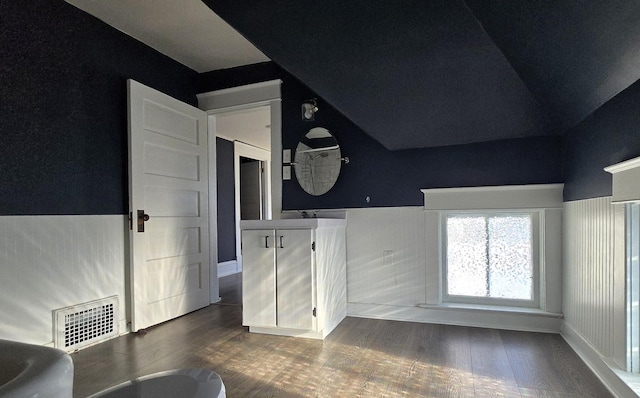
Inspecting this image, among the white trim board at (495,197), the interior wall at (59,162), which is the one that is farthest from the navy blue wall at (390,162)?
the interior wall at (59,162)

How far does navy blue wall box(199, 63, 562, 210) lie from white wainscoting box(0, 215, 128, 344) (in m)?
1.48

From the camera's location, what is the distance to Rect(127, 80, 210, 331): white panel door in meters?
2.78

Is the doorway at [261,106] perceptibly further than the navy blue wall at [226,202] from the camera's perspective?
No

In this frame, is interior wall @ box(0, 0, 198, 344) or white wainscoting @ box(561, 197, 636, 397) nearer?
white wainscoting @ box(561, 197, 636, 397)

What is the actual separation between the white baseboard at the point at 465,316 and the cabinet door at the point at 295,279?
28.4 inches

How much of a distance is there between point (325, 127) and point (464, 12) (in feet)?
6.18

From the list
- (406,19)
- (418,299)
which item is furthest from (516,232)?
(406,19)

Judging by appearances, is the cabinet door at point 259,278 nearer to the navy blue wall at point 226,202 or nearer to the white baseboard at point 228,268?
the white baseboard at point 228,268

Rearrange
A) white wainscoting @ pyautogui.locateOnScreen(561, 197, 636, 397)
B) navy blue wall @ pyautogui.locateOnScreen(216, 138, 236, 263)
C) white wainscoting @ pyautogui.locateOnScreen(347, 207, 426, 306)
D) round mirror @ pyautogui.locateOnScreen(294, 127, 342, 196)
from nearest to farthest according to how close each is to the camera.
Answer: white wainscoting @ pyautogui.locateOnScreen(561, 197, 636, 397) → white wainscoting @ pyautogui.locateOnScreen(347, 207, 426, 306) → round mirror @ pyautogui.locateOnScreen(294, 127, 342, 196) → navy blue wall @ pyautogui.locateOnScreen(216, 138, 236, 263)

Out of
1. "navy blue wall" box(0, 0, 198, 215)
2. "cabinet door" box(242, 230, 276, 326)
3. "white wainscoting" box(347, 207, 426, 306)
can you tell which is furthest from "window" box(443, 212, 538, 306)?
"navy blue wall" box(0, 0, 198, 215)

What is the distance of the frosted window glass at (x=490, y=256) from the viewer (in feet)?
8.98

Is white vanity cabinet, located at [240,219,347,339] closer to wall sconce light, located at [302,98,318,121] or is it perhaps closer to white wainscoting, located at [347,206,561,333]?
white wainscoting, located at [347,206,561,333]

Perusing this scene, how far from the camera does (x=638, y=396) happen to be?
1.45m

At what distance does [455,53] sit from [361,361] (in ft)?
5.70
